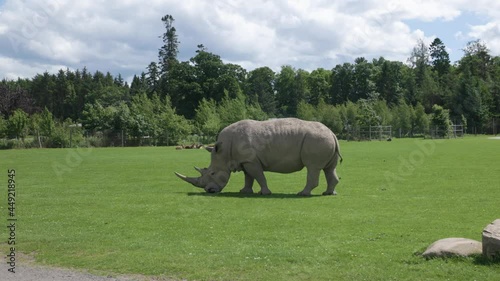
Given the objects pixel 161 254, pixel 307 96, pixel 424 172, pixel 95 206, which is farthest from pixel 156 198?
pixel 307 96

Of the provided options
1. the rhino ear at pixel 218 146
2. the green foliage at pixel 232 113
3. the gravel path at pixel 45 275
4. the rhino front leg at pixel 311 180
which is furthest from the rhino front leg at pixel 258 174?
the green foliage at pixel 232 113

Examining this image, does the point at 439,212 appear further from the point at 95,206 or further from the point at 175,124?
the point at 175,124

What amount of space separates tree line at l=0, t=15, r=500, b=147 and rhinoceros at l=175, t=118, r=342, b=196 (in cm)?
5440

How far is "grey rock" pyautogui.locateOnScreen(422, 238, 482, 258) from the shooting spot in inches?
370

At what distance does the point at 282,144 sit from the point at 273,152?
1.44 feet

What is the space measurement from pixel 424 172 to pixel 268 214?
15.2m

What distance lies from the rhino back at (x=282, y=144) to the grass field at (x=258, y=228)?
1261 mm

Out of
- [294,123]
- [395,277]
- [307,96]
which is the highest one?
[307,96]

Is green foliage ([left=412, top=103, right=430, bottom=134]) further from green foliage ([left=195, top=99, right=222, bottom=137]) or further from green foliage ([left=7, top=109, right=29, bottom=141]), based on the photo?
green foliage ([left=7, top=109, right=29, bottom=141])

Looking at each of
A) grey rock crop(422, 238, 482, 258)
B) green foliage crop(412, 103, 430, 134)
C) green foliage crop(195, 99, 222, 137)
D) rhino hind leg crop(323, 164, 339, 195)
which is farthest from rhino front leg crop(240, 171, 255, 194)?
green foliage crop(412, 103, 430, 134)

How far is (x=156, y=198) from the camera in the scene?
60.4ft

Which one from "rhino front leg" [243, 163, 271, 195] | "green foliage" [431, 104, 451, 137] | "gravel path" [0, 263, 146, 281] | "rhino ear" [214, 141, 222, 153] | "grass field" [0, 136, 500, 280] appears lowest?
"gravel path" [0, 263, 146, 281]

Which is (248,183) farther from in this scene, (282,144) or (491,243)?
(491,243)

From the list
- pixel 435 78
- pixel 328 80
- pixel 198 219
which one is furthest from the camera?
pixel 328 80
